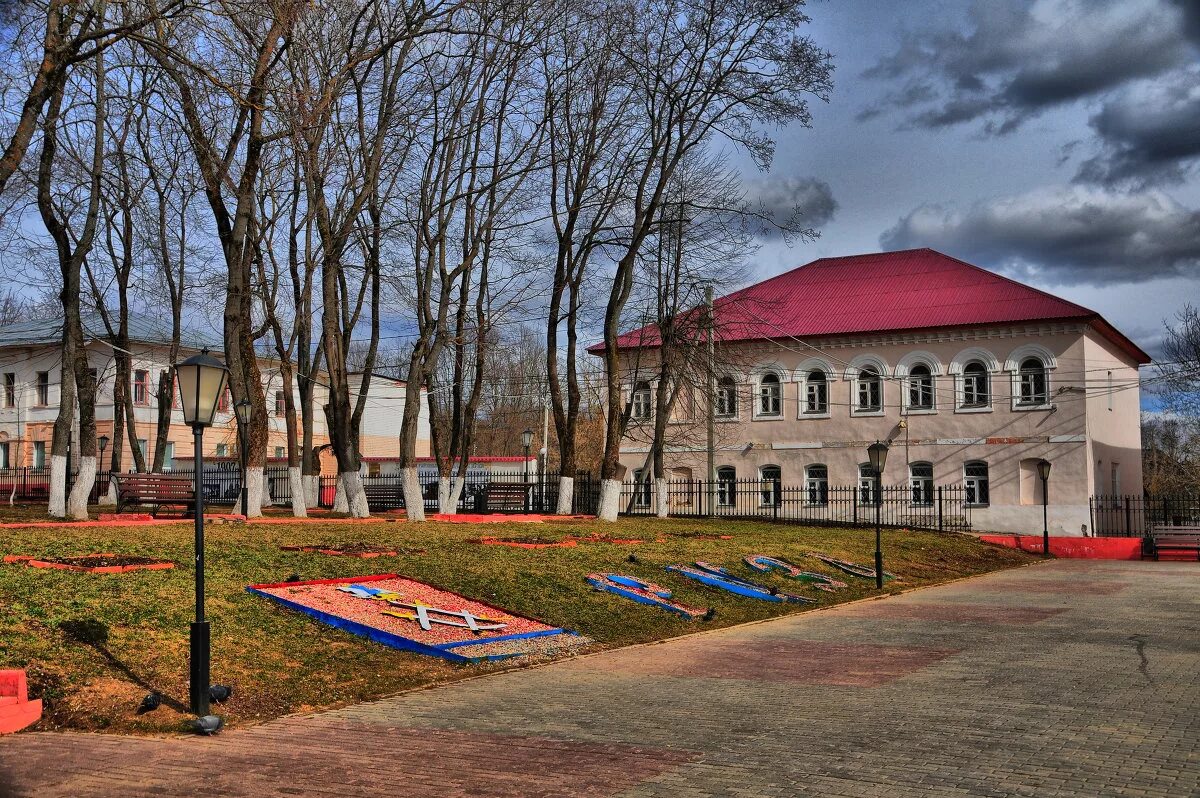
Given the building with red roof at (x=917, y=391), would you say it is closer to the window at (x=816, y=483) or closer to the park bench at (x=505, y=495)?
the window at (x=816, y=483)

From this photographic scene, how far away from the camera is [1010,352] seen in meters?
38.0

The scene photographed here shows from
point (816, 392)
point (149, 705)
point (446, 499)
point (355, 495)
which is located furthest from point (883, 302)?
point (149, 705)

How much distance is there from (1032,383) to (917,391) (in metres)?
3.99

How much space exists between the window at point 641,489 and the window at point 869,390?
8.44 metres

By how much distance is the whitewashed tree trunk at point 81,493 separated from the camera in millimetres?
22047

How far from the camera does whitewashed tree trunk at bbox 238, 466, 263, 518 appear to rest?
900 inches

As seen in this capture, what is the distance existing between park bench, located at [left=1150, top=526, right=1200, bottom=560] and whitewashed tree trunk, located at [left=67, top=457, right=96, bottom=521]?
2832 cm

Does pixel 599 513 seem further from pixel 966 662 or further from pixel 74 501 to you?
pixel 966 662

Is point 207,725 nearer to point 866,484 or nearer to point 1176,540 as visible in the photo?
point 1176,540

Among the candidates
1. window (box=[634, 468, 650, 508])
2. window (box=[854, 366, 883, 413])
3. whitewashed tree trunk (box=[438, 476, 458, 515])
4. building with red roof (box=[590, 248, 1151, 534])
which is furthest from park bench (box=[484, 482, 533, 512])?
window (box=[854, 366, 883, 413])

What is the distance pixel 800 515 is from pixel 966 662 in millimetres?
29654

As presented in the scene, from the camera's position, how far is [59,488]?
2258 centimetres

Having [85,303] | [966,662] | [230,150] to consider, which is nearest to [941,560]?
[966,662]

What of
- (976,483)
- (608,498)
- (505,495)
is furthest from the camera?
(976,483)
